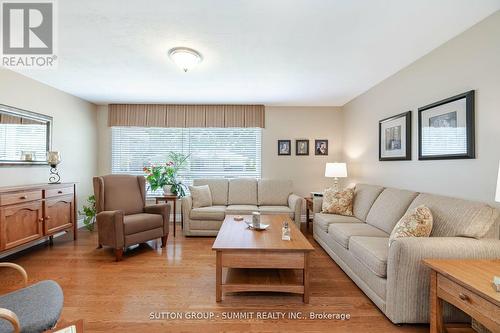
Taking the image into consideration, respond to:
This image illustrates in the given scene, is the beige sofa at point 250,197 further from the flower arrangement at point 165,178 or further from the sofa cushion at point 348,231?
the sofa cushion at point 348,231

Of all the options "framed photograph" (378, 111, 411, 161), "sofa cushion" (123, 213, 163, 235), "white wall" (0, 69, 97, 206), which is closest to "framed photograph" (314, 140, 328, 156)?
"framed photograph" (378, 111, 411, 161)

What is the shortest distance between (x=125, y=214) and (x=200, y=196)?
1.17 m

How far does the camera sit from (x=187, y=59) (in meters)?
2.65

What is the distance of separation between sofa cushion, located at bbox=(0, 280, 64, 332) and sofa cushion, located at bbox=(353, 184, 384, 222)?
3177mm

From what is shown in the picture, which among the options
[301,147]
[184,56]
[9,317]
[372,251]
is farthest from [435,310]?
[301,147]

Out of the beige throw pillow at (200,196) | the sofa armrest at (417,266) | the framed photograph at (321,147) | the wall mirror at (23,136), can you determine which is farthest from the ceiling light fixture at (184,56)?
the framed photograph at (321,147)

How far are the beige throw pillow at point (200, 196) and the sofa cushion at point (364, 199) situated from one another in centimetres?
235

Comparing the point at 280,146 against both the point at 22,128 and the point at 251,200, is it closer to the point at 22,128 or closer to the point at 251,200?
the point at 251,200

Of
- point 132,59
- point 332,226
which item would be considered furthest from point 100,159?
point 332,226

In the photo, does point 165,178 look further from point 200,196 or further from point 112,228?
point 112,228

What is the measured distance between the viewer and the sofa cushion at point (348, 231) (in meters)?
2.65

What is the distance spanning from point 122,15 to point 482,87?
9.87 feet

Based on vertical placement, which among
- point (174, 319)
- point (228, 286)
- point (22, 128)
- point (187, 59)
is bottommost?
point (174, 319)

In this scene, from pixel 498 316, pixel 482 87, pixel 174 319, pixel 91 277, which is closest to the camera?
pixel 498 316
